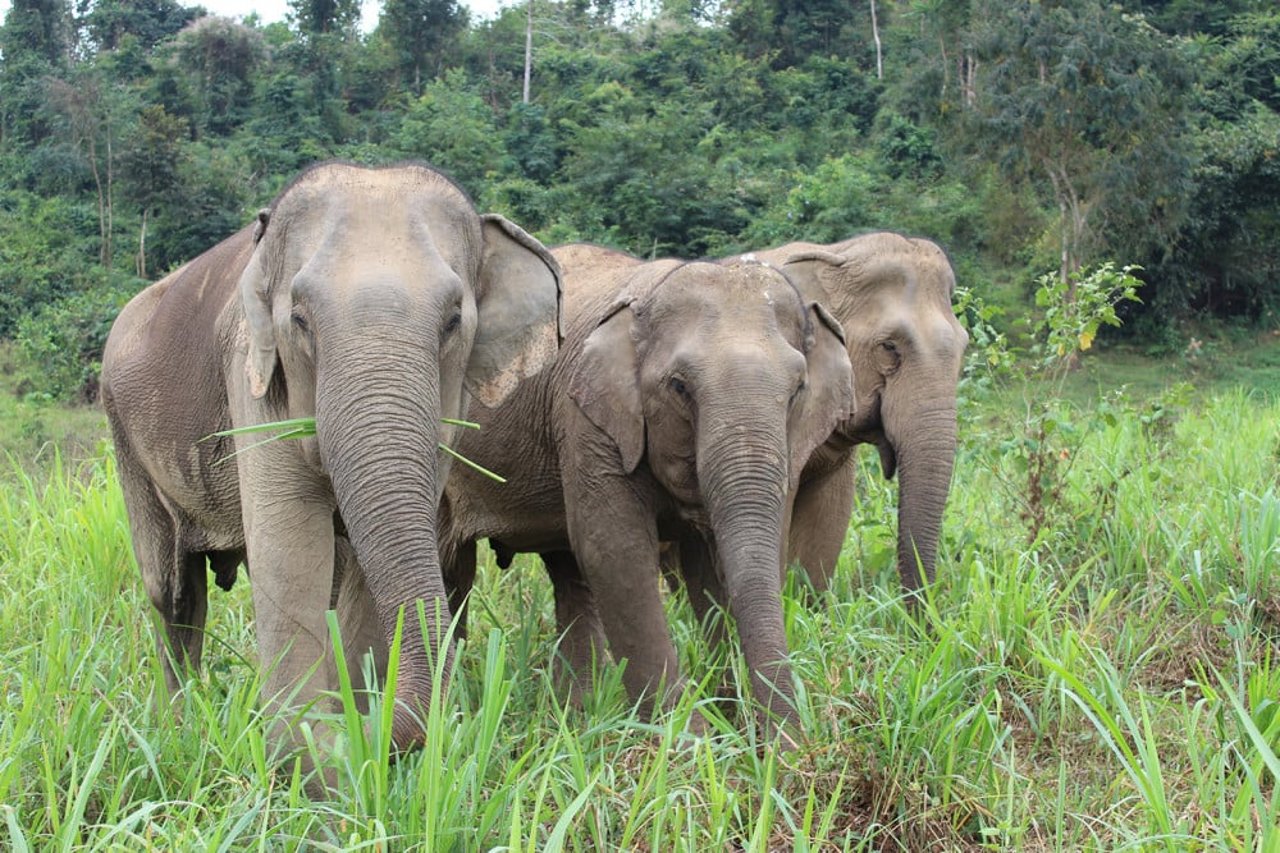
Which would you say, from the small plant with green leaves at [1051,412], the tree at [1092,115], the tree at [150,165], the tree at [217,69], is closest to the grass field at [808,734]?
the small plant with green leaves at [1051,412]

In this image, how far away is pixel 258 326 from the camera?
3.49m

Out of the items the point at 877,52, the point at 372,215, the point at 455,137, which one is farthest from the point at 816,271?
the point at 877,52

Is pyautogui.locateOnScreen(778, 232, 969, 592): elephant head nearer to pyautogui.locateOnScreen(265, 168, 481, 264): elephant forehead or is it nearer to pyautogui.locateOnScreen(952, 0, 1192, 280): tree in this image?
pyautogui.locateOnScreen(265, 168, 481, 264): elephant forehead

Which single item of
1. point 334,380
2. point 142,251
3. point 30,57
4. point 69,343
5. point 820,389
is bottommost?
point 69,343

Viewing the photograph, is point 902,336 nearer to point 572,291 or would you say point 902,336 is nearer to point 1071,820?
point 572,291

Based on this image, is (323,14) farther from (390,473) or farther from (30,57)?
(390,473)

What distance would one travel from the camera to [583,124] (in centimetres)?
3756

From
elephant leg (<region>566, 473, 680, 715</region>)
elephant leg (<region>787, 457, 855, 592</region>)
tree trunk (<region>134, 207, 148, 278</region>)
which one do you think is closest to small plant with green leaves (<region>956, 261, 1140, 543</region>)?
elephant leg (<region>787, 457, 855, 592</region>)

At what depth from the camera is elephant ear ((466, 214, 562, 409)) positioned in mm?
3797

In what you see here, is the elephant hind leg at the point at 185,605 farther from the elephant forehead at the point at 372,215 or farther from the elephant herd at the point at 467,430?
the elephant forehead at the point at 372,215

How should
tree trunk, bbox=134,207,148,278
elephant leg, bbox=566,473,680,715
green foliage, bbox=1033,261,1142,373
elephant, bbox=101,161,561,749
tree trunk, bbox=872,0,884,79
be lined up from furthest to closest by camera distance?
tree trunk, bbox=872,0,884,79
tree trunk, bbox=134,207,148,278
green foliage, bbox=1033,261,1142,373
elephant leg, bbox=566,473,680,715
elephant, bbox=101,161,561,749

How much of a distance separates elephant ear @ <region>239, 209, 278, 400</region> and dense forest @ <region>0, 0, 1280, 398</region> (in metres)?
17.6

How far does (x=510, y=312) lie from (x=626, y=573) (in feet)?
2.78

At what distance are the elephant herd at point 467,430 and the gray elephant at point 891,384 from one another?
1cm
